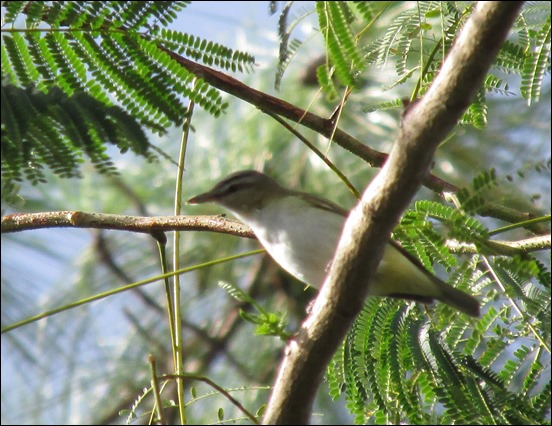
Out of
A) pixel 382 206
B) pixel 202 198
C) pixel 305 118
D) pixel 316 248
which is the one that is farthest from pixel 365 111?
pixel 382 206

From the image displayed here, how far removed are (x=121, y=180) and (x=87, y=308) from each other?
1415 mm

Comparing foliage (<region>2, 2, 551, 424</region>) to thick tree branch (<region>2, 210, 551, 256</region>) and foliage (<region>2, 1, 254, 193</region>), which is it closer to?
foliage (<region>2, 1, 254, 193</region>)

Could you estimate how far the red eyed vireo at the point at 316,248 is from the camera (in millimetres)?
3252

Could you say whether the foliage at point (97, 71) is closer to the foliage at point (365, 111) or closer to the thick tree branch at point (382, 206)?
the foliage at point (365, 111)

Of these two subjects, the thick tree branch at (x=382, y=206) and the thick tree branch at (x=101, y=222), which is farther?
the thick tree branch at (x=101, y=222)

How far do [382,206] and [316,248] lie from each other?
3.46ft

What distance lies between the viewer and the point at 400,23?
3.57 meters

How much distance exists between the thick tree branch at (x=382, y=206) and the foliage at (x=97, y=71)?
71 centimetres

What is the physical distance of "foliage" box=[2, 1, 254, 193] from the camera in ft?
8.54

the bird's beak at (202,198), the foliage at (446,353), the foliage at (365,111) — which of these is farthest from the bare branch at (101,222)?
the foliage at (446,353)

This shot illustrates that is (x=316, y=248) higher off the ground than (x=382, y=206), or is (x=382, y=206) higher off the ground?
(x=382, y=206)

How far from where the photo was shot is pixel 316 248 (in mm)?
3338

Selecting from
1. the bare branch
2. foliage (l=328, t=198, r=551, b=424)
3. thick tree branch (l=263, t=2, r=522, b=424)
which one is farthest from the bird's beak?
thick tree branch (l=263, t=2, r=522, b=424)

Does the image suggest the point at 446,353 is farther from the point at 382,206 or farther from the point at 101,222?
the point at 101,222
